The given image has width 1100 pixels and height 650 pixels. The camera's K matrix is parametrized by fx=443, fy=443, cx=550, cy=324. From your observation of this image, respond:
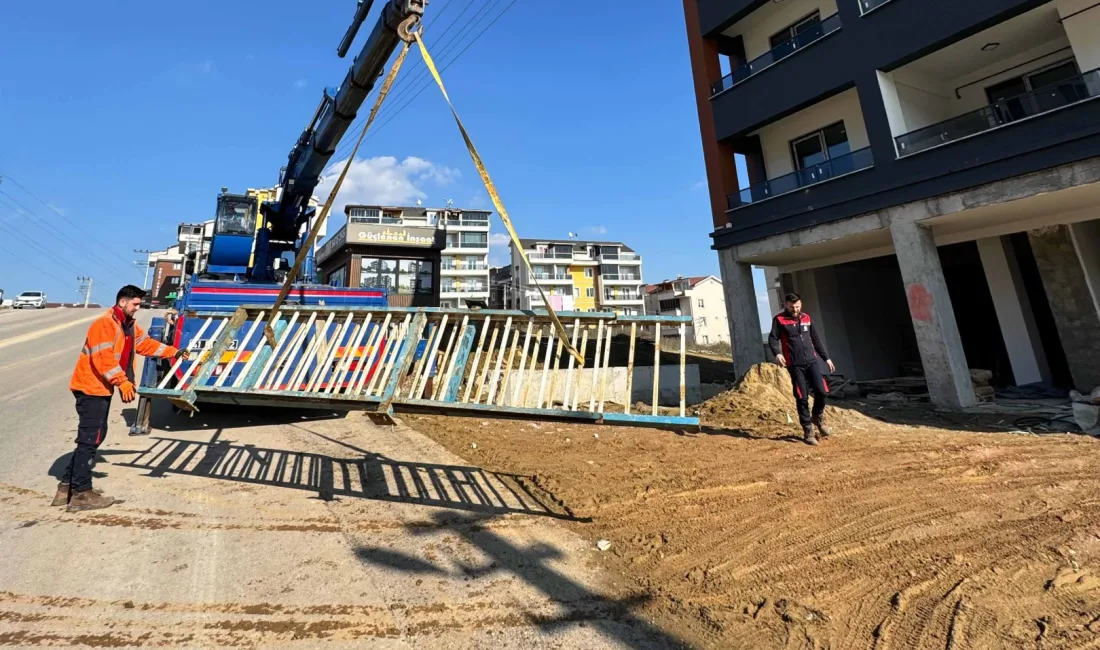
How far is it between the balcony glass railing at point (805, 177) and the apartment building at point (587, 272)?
45319 mm

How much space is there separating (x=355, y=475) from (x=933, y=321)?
36.0 ft

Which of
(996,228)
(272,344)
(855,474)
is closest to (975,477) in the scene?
(855,474)

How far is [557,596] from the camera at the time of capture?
113 inches

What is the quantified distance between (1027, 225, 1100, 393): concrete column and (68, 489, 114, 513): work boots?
1608cm

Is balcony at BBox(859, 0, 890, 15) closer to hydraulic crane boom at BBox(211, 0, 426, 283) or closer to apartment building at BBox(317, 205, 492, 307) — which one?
hydraulic crane boom at BBox(211, 0, 426, 283)

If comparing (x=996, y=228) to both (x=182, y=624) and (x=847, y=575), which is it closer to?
(x=847, y=575)

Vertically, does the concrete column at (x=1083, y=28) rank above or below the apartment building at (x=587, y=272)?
below

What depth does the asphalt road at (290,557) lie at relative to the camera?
2498mm

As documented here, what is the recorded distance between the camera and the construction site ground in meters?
2.47

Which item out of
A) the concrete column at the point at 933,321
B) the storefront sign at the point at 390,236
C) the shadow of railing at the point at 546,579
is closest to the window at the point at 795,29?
the concrete column at the point at 933,321

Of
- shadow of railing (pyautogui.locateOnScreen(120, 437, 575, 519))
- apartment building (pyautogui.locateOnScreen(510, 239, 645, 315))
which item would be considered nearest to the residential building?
apartment building (pyautogui.locateOnScreen(510, 239, 645, 315))

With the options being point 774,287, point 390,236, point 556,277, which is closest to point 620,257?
point 556,277

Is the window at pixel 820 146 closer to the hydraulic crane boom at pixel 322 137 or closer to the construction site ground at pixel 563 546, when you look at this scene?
the construction site ground at pixel 563 546

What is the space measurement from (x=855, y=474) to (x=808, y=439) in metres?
1.52
